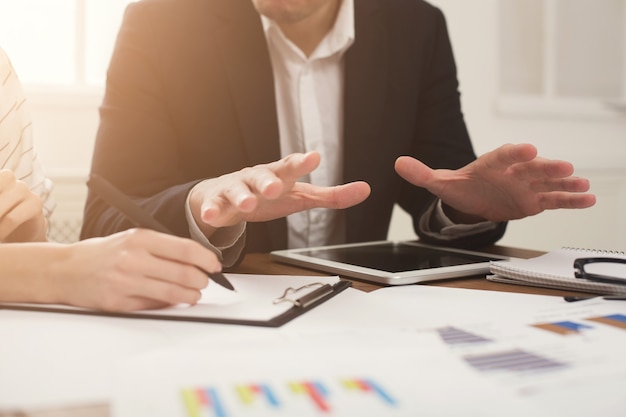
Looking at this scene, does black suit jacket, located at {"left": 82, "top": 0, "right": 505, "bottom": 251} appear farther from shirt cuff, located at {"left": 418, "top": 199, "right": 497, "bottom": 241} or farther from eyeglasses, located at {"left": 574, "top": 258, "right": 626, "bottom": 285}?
eyeglasses, located at {"left": 574, "top": 258, "right": 626, "bottom": 285}

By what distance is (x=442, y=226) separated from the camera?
106 centimetres

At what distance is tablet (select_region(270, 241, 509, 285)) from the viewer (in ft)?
2.28

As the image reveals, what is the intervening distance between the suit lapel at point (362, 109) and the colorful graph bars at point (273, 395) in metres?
0.95

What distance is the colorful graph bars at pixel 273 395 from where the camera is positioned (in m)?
0.30

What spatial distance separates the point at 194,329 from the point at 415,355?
17 centimetres

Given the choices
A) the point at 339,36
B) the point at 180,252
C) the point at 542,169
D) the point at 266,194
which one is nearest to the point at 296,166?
the point at 266,194

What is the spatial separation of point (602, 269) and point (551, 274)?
72 millimetres

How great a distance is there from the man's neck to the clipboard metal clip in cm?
90

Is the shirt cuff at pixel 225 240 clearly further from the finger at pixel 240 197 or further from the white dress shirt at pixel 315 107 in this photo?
the white dress shirt at pixel 315 107

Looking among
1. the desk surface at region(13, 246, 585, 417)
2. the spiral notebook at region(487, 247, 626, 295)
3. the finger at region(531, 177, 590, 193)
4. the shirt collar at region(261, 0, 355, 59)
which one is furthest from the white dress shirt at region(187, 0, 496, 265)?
the spiral notebook at region(487, 247, 626, 295)

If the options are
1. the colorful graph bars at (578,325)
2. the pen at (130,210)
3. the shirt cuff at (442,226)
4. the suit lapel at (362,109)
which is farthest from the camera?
the suit lapel at (362,109)

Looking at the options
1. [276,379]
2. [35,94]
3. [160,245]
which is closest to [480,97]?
[35,94]

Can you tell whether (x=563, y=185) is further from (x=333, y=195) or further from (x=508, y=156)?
(x=333, y=195)

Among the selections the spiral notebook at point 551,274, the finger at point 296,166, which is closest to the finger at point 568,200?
the spiral notebook at point 551,274
